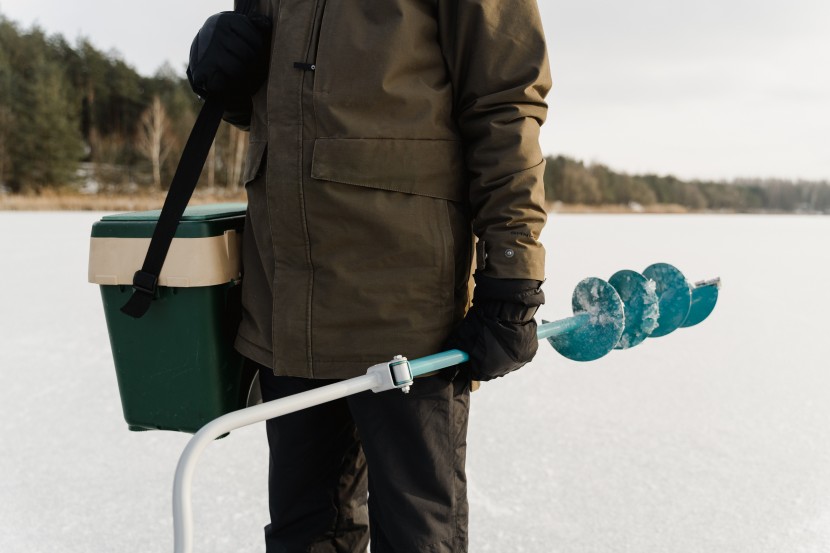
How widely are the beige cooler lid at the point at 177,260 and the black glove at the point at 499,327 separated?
0.54 m

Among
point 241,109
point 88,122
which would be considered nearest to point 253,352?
point 241,109

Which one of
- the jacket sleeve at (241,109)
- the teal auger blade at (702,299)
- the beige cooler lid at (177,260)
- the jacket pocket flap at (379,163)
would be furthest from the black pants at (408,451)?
the teal auger blade at (702,299)

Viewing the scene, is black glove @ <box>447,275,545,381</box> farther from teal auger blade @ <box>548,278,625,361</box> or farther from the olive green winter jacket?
teal auger blade @ <box>548,278,625,361</box>

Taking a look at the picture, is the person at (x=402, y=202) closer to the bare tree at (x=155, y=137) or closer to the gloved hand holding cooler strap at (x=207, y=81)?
the gloved hand holding cooler strap at (x=207, y=81)

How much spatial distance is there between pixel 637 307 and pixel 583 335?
0.63ft

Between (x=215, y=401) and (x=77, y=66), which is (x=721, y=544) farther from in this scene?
(x=77, y=66)

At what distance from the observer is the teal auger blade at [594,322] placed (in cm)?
131

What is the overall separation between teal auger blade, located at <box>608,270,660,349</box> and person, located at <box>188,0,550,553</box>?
394 millimetres

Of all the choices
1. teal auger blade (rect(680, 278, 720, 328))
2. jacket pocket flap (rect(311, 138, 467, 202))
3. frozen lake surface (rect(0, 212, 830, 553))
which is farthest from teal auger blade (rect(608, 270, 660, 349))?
frozen lake surface (rect(0, 212, 830, 553))

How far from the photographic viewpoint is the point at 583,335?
4.50 ft

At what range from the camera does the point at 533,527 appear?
75.0 inches

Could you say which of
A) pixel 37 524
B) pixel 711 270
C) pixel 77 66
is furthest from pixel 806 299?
pixel 77 66

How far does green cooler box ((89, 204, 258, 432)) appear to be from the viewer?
1.30 metres

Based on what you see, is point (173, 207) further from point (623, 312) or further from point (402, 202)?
point (623, 312)
